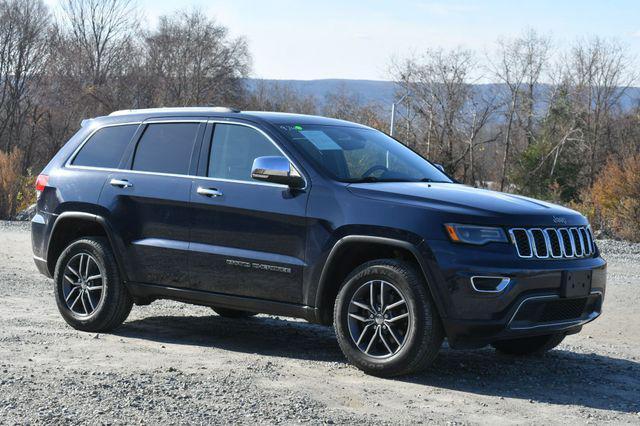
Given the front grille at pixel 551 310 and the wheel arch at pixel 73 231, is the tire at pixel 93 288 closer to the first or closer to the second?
the wheel arch at pixel 73 231

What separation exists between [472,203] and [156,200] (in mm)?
2594

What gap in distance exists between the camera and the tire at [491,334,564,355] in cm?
768

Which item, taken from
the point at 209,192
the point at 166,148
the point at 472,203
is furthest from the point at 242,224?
the point at 472,203

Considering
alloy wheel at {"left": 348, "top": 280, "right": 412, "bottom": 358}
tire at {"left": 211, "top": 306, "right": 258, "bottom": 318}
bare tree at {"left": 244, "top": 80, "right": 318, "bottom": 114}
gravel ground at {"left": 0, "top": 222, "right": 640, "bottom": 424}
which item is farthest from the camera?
bare tree at {"left": 244, "top": 80, "right": 318, "bottom": 114}

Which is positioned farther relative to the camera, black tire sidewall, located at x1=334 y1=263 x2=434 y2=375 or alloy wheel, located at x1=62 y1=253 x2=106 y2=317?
alloy wheel, located at x1=62 y1=253 x2=106 y2=317

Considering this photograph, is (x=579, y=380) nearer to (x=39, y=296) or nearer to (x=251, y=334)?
(x=251, y=334)

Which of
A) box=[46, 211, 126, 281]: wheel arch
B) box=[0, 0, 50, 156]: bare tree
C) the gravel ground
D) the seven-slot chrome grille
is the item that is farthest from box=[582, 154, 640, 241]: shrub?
box=[0, 0, 50, 156]: bare tree

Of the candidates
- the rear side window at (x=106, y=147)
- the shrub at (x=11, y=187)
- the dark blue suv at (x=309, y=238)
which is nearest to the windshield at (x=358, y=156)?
the dark blue suv at (x=309, y=238)

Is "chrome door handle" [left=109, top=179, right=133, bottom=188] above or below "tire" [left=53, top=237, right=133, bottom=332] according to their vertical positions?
above

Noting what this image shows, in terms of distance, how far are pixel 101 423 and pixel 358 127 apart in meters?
3.66

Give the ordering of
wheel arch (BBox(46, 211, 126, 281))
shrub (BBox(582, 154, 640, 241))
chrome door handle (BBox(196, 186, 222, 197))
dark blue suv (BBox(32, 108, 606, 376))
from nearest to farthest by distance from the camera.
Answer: dark blue suv (BBox(32, 108, 606, 376)) → chrome door handle (BBox(196, 186, 222, 197)) → wheel arch (BBox(46, 211, 126, 281)) → shrub (BBox(582, 154, 640, 241))

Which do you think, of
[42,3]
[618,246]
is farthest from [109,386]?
[42,3]

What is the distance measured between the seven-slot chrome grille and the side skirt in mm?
1493

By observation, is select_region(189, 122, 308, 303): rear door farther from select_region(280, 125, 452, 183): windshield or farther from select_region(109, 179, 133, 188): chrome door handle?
select_region(109, 179, 133, 188): chrome door handle
